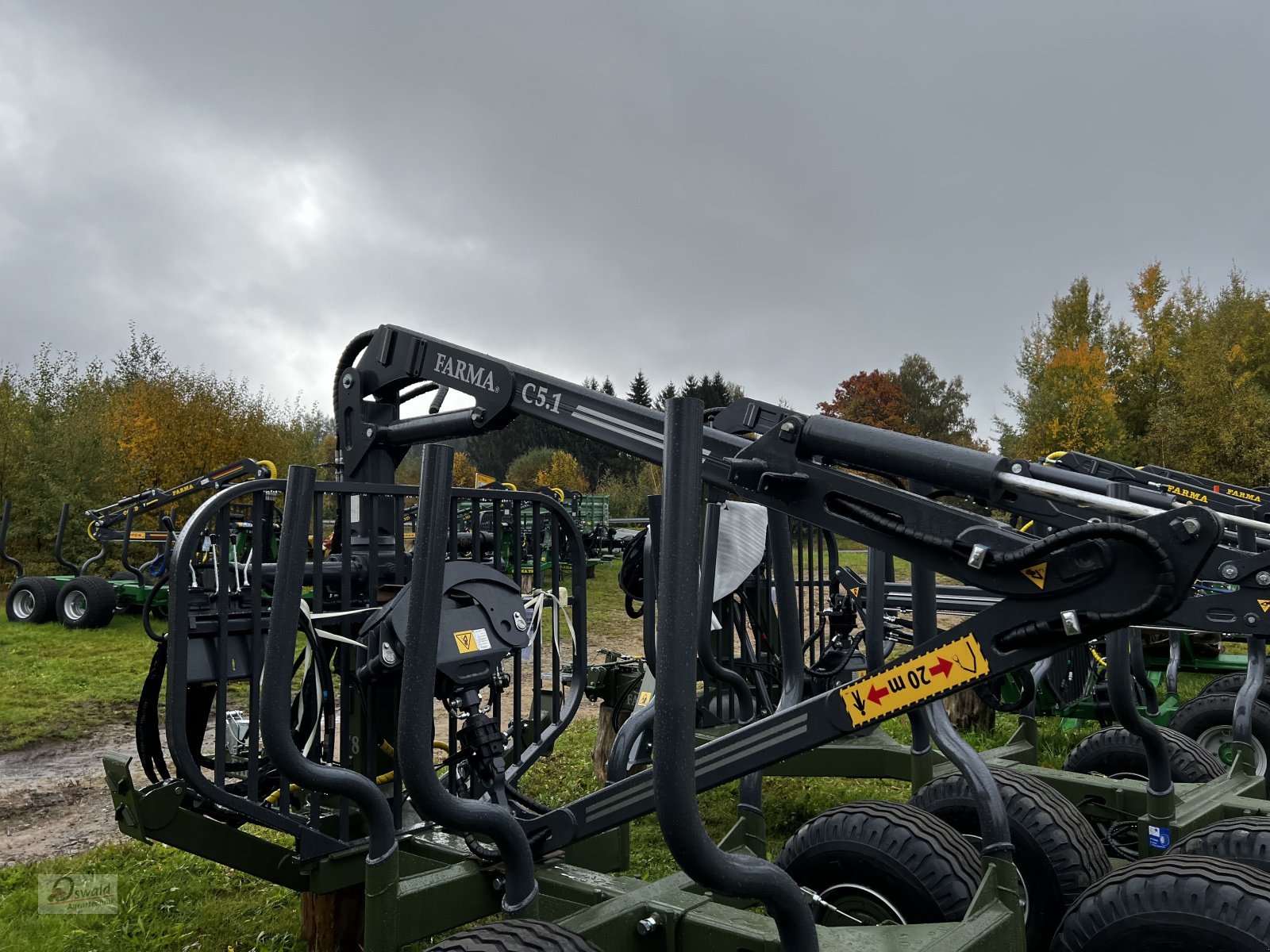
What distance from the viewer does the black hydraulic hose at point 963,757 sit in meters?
2.62

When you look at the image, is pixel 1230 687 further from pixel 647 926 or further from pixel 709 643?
pixel 647 926

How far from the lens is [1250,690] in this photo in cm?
492

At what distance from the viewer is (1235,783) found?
4.24m

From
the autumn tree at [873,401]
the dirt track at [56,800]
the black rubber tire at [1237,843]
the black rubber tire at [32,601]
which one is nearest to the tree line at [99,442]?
the black rubber tire at [32,601]

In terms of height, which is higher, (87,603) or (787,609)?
(787,609)

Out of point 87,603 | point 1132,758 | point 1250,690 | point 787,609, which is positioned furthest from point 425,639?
point 87,603

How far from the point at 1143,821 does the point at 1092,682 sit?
11.5 ft

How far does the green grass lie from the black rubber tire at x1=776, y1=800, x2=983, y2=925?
6.83 meters

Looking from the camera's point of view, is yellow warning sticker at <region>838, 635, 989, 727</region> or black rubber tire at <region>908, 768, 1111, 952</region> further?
black rubber tire at <region>908, 768, 1111, 952</region>

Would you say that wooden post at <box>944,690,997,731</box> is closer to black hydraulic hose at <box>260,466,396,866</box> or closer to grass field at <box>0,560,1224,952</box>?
grass field at <box>0,560,1224,952</box>

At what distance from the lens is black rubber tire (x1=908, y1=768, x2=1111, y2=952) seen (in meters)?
3.19

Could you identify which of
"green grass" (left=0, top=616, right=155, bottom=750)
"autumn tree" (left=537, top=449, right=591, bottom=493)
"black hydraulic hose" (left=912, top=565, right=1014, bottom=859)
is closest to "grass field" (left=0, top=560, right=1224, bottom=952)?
"green grass" (left=0, top=616, right=155, bottom=750)

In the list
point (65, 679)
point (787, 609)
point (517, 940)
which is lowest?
point (65, 679)

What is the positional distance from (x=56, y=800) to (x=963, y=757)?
576cm
